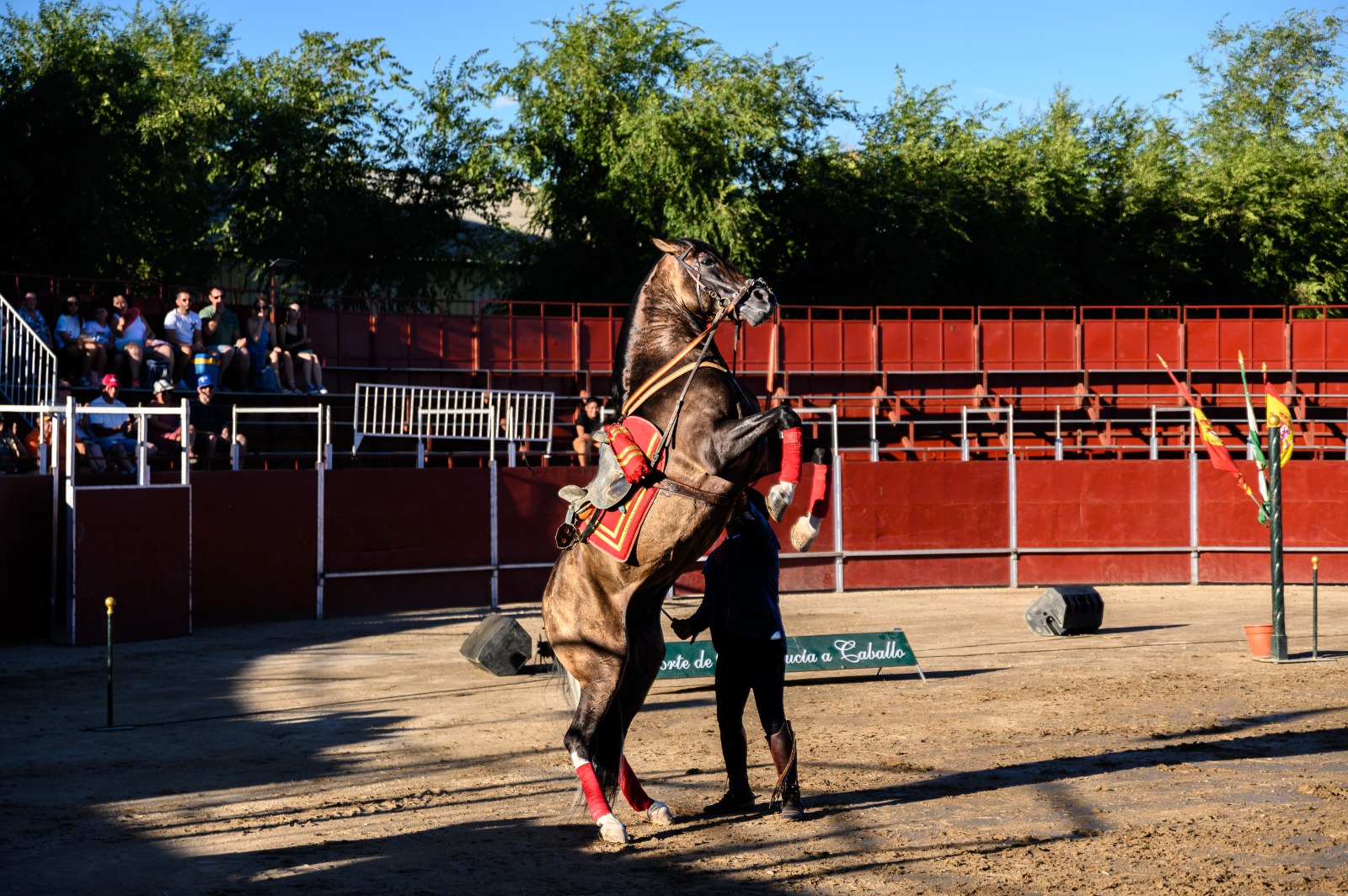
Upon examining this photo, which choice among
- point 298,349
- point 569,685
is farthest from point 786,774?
point 298,349

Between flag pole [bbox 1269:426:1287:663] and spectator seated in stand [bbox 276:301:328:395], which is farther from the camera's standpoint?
spectator seated in stand [bbox 276:301:328:395]

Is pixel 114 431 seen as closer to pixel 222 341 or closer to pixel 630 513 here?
pixel 222 341

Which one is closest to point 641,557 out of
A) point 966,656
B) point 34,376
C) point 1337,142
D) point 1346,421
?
point 966,656

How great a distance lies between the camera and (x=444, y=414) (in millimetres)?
24484

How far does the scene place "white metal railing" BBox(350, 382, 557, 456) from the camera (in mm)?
23578

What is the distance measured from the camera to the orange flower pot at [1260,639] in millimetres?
14320

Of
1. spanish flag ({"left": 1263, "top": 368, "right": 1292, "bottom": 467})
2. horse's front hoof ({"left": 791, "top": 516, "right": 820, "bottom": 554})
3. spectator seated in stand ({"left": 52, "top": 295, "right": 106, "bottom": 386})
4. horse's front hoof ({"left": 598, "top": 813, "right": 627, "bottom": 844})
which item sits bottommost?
horse's front hoof ({"left": 598, "top": 813, "right": 627, "bottom": 844})

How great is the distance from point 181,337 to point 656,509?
16447 millimetres

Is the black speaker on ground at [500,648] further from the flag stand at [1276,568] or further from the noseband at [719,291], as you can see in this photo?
the flag stand at [1276,568]

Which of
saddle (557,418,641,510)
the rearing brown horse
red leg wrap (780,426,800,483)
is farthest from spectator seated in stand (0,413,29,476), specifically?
red leg wrap (780,426,800,483)

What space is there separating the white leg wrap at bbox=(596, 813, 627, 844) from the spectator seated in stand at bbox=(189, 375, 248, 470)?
13346 mm

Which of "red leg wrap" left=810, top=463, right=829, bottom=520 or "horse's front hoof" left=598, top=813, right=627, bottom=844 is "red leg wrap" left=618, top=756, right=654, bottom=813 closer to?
"horse's front hoof" left=598, top=813, right=627, bottom=844

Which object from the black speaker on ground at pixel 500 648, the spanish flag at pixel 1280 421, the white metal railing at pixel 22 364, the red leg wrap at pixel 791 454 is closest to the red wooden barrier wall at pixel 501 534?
the white metal railing at pixel 22 364

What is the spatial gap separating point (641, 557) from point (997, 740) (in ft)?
14.1
